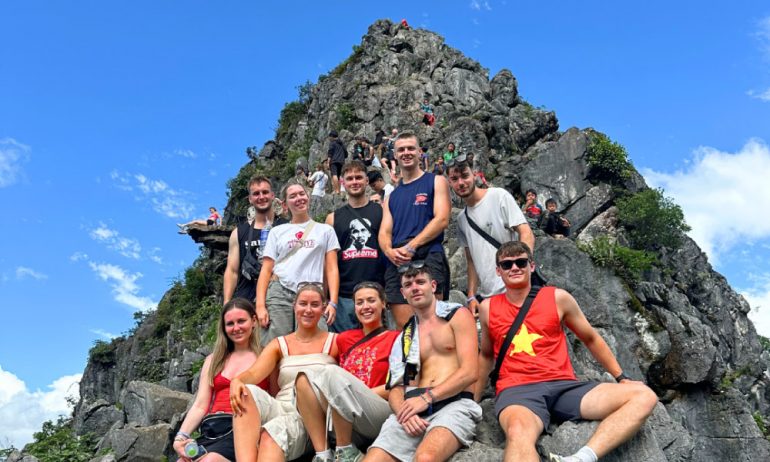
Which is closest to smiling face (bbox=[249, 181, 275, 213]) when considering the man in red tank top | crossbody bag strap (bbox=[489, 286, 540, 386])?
the man in red tank top

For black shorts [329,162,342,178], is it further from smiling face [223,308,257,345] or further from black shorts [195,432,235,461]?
black shorts [195,432,235,461]

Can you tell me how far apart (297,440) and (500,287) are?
2667 mm

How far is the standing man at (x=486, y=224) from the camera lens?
20.7 feet

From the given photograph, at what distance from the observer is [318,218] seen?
20.5 metres

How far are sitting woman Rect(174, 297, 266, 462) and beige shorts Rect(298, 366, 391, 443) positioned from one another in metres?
1.19

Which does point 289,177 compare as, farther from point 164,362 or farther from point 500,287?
point 500,287

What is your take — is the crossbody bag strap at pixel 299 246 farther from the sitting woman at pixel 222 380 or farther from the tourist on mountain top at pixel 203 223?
the tourist on mountain top at pixel 203 223

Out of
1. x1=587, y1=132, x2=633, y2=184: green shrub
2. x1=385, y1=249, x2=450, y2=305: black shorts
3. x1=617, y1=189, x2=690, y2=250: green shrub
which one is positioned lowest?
x1=385, y1=249, x2=450, y2=305: black shorts

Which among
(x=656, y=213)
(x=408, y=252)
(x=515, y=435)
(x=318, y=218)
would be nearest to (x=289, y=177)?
(x=318, y=218)

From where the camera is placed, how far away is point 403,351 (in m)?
5.14

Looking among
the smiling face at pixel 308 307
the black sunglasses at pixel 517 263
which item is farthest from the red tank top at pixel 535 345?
the smiling face at pixel 308 307

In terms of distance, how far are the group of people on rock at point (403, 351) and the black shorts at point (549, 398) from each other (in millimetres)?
12

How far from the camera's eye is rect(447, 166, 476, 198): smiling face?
249 inches

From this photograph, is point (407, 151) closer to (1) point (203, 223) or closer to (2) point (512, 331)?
(2) point (512, 331)
